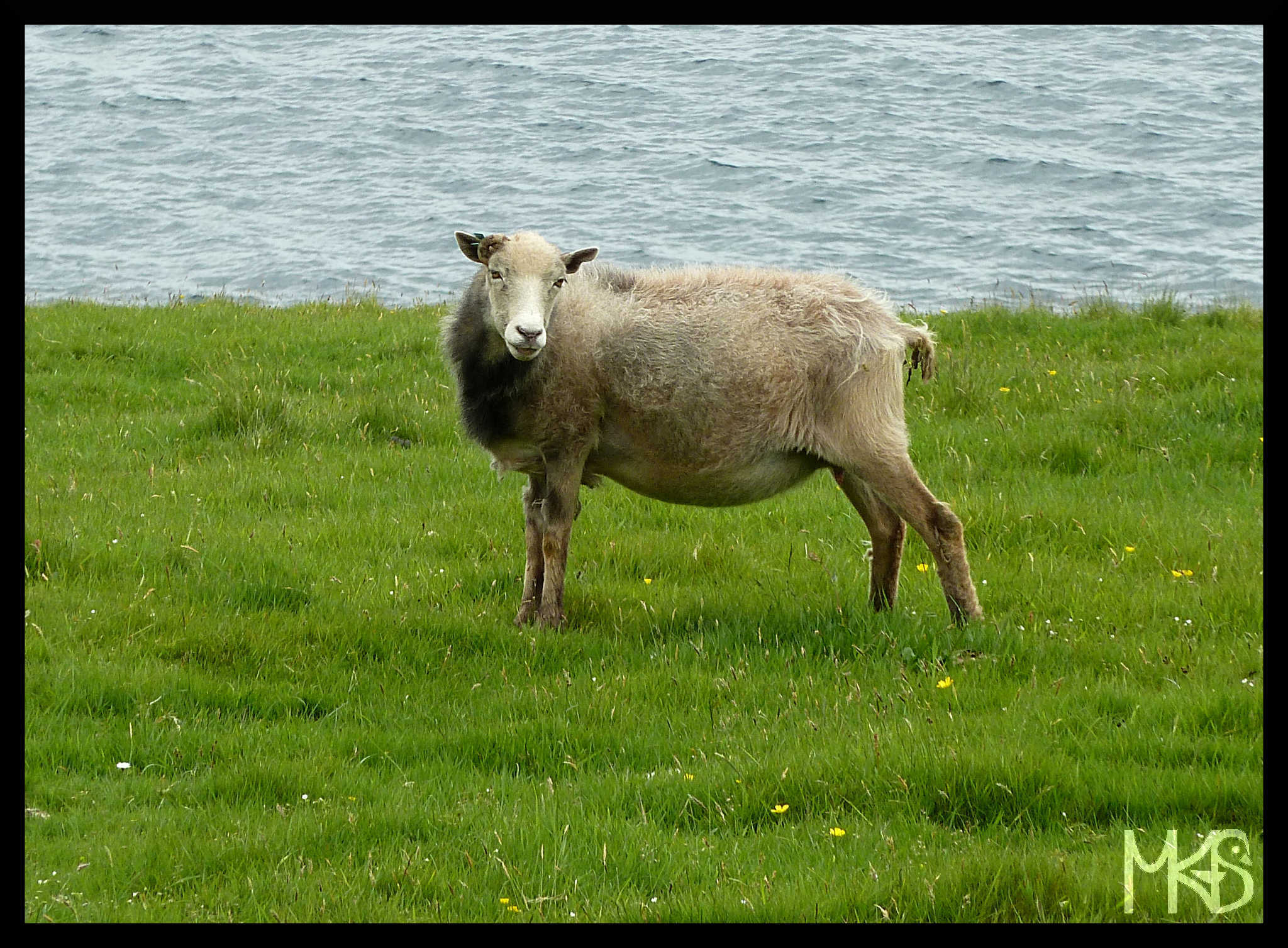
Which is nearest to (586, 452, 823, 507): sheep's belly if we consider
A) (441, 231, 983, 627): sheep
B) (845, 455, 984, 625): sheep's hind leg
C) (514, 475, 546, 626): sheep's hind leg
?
(441, 231, 983, 627): sheep

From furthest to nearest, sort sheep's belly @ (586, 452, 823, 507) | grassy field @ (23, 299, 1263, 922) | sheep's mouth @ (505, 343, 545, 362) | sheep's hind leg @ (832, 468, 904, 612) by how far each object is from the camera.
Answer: sheep's hind leg @ (832, 468, 904, 612) < sheep's belly @ (586, 452, 823, 507) < sheep's mouth @ (505, 343, 545, 362) < grassy field @ (23, 299, 1263, 922)

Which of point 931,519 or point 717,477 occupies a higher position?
point 717,477

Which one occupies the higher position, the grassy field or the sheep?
the sheep

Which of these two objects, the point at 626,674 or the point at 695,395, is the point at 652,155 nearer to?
the point at 695,395

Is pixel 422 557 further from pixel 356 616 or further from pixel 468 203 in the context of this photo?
pixel 468 203

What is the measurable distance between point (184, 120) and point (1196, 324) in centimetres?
3259

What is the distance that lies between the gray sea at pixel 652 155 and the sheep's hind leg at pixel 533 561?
14.0 metres

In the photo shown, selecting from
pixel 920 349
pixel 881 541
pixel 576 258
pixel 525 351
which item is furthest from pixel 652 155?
pixel 525 351

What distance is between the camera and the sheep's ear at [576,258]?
845 cm

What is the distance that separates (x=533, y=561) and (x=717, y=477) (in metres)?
1.41

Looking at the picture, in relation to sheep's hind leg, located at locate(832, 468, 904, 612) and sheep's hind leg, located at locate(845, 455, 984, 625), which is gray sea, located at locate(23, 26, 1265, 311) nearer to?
sheep's hind leg, located at locate(832, 468, 904, 612)

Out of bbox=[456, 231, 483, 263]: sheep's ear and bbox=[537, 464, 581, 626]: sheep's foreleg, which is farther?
bbox=[537, 464, 581, 626]: sheep's foreleg

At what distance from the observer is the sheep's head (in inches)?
319

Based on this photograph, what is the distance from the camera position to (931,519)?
8.37 meters
